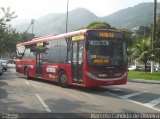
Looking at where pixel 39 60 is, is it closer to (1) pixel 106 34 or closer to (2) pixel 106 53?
(1) pixel 106 34

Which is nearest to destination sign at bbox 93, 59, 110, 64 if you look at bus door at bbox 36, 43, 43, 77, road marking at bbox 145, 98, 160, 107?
road marking at bbox 145, 98, 160, 107

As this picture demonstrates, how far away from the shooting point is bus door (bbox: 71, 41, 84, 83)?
18.4m

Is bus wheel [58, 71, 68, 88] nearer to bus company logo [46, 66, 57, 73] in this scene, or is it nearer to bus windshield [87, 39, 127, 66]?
bus company logo [46, 66, 57, 73]

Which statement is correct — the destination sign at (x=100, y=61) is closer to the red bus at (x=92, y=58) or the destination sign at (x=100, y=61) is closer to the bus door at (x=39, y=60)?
the red bus at (x=92, y=58)

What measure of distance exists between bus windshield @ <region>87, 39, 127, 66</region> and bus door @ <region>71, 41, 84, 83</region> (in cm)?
63

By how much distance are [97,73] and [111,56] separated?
3.69ft

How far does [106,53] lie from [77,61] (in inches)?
63.6

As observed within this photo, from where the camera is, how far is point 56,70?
2136 cm

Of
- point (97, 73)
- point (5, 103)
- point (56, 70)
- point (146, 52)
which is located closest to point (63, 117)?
point (5, 103)

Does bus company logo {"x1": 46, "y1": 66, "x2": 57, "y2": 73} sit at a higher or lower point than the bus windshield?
lower

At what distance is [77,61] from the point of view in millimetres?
18766

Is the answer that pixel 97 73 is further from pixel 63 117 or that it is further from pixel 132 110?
pixel 63 117

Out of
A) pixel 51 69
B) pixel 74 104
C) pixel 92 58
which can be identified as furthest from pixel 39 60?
pixel 74 104

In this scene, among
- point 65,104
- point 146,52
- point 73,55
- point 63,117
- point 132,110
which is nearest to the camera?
point 63,117
